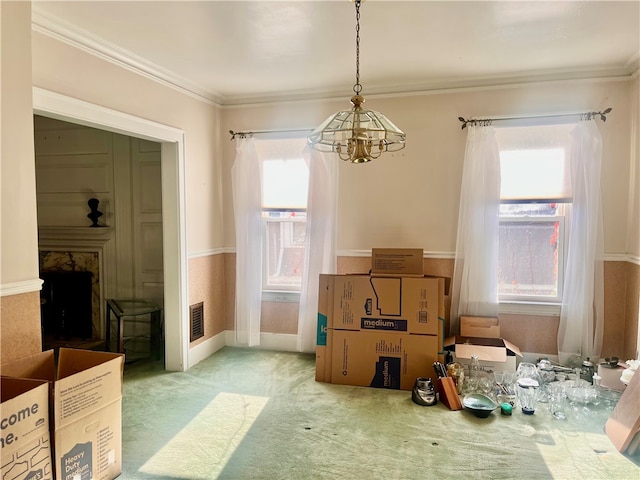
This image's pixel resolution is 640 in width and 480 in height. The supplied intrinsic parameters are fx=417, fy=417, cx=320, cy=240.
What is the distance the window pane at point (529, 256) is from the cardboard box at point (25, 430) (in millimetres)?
3384

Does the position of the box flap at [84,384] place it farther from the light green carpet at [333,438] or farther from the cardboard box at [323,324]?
the cardboard box at [323,324]

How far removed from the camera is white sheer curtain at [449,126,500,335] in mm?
3529

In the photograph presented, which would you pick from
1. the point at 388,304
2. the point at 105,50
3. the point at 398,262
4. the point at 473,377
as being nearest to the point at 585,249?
the point at 473,377

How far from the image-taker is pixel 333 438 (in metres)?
2.49

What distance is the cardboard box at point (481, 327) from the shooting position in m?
3.50

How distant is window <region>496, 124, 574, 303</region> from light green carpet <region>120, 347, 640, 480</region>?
115cm

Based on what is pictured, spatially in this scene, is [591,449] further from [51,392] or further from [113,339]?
[113,339]

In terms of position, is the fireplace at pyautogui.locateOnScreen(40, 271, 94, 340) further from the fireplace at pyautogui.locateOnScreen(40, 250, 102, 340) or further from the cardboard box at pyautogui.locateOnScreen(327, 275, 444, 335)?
the cardboard box at pyautogui.locateOnScreen(327, 275, 444, 335)

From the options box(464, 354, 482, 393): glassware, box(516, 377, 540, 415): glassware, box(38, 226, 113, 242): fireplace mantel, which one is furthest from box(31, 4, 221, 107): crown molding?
box(516, 377, 540, 415): glassware

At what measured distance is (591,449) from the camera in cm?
236

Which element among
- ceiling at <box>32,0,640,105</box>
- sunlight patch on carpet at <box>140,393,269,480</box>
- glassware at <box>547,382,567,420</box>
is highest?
ceiling at <box>32,0,640,105</box>

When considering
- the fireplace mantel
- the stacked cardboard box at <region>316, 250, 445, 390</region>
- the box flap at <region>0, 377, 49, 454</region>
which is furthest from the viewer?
the fireplace mantel

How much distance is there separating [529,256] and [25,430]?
3.62 meters

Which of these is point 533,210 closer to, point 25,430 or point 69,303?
point 25,430
